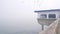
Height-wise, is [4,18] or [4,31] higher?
[4,18]

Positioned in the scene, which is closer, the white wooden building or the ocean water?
the white wooden building

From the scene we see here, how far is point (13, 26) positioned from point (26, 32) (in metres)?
0.60

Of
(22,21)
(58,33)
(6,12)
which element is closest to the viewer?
(58,33)

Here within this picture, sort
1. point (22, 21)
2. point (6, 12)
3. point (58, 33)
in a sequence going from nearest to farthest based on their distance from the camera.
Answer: point (58, 33) → point (22, 21) → point (6, 12)

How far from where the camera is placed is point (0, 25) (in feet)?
18.5

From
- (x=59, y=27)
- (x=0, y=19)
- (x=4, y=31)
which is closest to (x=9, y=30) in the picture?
(x=4, y=31)

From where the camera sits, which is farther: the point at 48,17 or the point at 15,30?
the point at 15,30

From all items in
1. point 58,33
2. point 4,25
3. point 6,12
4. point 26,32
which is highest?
point 6,12

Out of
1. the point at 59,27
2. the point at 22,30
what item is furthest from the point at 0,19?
the point at 59,27

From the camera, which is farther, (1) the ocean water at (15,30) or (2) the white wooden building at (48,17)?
(1) the ocean water at (15,30)

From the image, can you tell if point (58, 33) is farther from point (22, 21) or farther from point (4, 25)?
point (4, 25)

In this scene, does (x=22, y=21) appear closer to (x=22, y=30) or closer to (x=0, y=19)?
(x=22, y=30)

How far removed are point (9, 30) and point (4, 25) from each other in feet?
1.00

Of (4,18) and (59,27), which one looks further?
(4,18)
